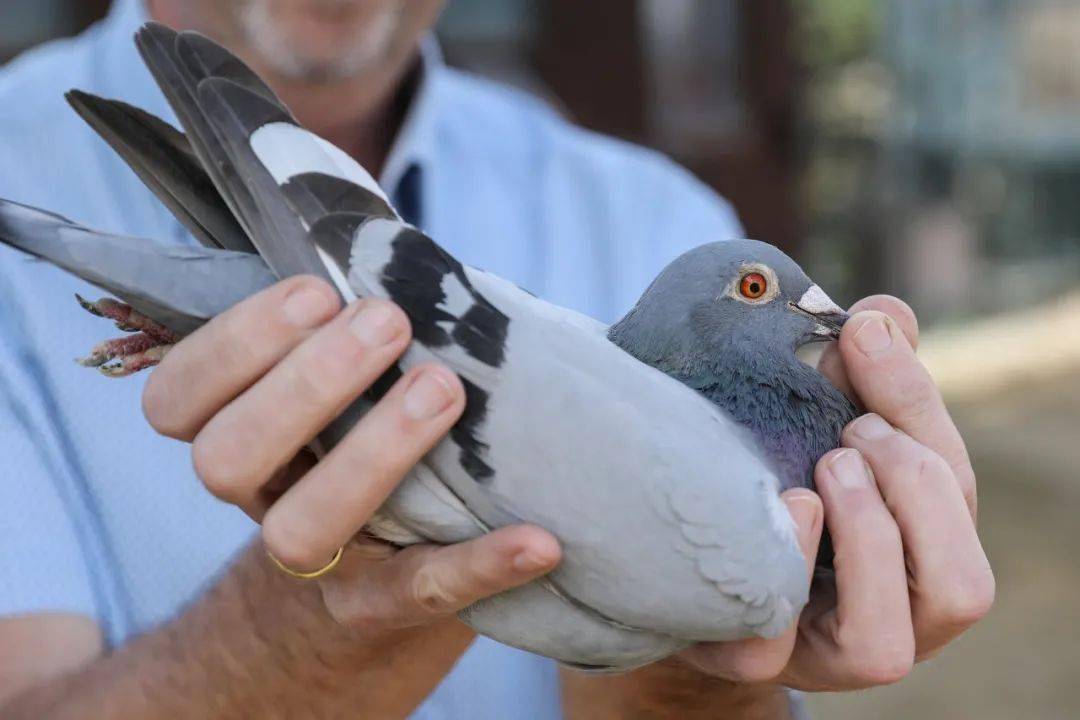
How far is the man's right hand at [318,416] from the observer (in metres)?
0.86

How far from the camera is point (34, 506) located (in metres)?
1.29

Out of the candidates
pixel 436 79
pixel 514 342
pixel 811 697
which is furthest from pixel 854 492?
pixel 811 697

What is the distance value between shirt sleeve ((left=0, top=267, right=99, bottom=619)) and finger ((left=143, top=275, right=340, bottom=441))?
47 cm

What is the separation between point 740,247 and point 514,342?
26 centimetres

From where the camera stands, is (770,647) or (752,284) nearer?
(770,647)

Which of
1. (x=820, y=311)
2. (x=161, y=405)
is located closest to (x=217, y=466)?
(x=161, y=405)

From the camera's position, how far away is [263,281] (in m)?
0.96

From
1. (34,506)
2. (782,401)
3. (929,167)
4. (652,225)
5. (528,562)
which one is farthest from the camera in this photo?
(929,167)

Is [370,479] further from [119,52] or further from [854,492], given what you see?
[119,52]

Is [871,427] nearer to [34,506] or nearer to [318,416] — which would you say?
[318,416]

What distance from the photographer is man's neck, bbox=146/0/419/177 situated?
161 centimetres

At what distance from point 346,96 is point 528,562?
1005 millimetres

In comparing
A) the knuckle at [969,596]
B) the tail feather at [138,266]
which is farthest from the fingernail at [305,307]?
the knuckle at [969,596]

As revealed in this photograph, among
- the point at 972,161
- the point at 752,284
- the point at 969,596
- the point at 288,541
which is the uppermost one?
the point at 972,161
